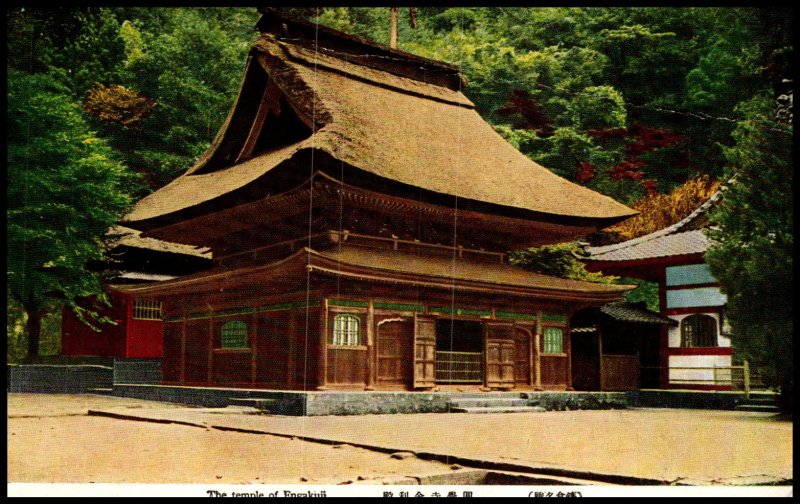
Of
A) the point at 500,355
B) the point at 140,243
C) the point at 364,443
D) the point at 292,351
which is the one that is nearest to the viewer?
the point at 364,443

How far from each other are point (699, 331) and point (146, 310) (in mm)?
15038

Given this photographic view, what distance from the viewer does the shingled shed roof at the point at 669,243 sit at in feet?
62.7

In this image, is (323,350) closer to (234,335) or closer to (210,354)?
(234,335)

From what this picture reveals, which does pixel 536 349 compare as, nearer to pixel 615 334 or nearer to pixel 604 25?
pixel 615 334

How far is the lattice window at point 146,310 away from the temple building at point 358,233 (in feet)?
13.8

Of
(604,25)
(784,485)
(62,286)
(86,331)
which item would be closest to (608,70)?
(604,25)

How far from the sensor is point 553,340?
19016 mm

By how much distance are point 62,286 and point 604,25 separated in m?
14.2

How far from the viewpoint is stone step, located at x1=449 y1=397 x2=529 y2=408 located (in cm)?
1584

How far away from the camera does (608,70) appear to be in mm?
15992

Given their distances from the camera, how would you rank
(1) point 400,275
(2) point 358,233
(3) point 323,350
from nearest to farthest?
(3) point 323,350 → (1) point 400,275 → (2) point 358,233

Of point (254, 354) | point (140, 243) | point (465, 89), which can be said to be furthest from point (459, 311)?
point (140, 243)

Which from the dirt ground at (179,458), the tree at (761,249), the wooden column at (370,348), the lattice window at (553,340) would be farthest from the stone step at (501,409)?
the dirt ground at (179,458)

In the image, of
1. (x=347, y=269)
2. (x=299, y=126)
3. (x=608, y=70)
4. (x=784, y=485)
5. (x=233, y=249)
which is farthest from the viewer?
(x=233, y=249)
